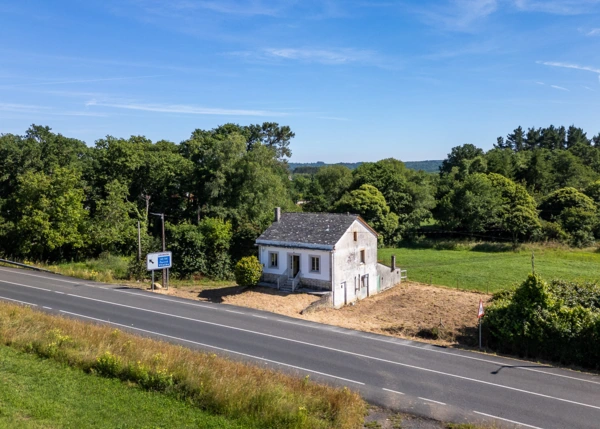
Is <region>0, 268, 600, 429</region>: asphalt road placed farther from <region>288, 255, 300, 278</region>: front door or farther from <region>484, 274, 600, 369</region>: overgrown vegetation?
<region>288, 255, 300, 278</region>: front door

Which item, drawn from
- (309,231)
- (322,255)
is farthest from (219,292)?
(322,255)

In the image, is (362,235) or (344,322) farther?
(362,235)

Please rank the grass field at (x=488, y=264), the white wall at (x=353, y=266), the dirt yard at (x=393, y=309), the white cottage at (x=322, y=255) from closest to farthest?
the dirt yard at (x=393, y=309) → the white cottage at (x=322, y=255) → the white wall at (x=353, y=266) → the grass field at (x=488, y=264)

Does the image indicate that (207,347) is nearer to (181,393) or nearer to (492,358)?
(181,393)

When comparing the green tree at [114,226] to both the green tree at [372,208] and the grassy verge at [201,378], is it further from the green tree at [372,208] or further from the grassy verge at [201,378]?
the grassy verge at [201,378]

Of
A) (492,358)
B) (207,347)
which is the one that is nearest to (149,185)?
(207,347)

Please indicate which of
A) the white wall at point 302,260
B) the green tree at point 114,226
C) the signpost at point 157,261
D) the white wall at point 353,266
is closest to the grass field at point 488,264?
Answer: the white wall at point 353,266

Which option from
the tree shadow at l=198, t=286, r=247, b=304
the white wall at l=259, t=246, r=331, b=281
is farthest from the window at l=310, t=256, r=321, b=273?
the tree shadow at l=198, t=286, r=247, b=304
